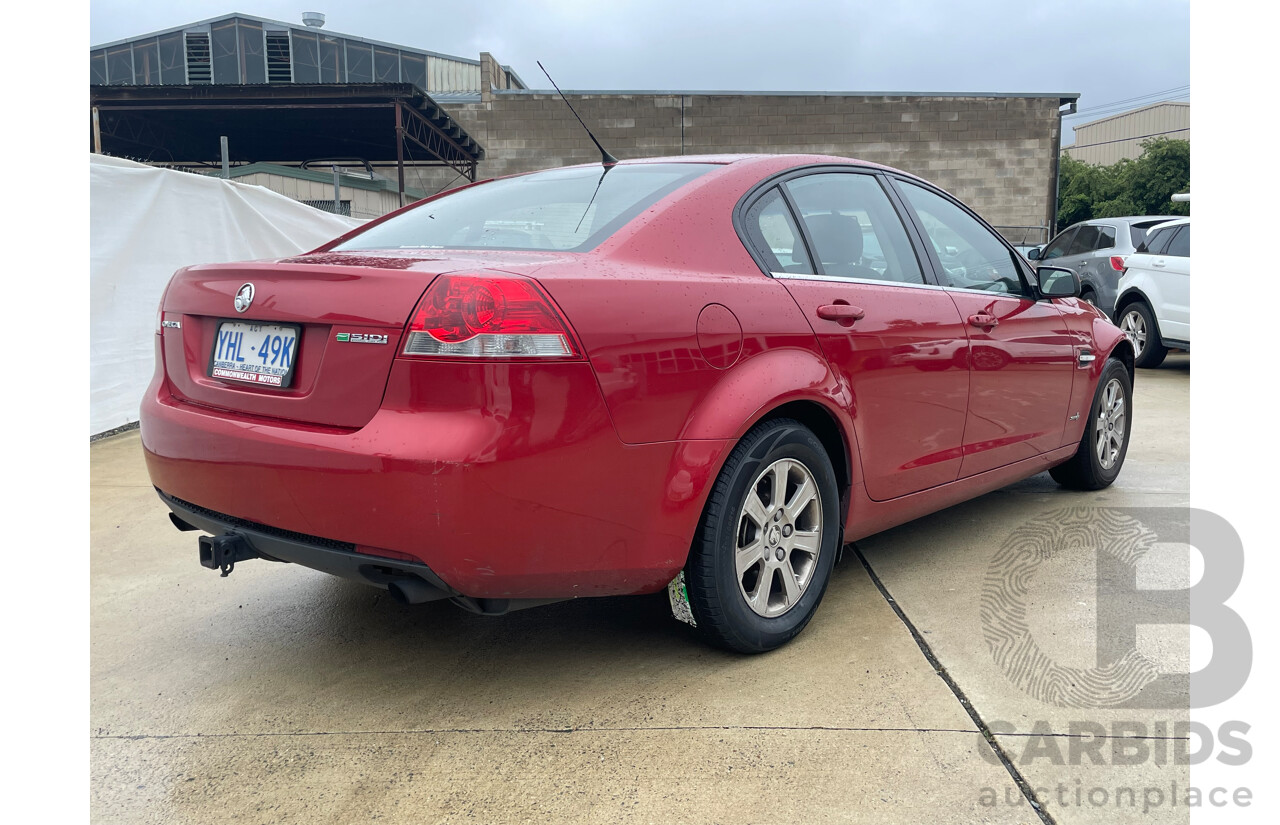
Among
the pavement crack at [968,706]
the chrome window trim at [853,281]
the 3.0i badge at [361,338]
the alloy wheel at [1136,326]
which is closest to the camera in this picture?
the pavement crack at [968,706]

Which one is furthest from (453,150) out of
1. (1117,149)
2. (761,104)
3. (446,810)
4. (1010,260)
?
(1117,149)

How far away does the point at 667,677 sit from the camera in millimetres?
2592

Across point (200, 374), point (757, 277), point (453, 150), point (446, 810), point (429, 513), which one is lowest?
point (446, 810)

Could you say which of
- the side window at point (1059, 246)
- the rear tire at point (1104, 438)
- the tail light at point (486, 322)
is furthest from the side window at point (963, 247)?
the side window at point (1059, 246)

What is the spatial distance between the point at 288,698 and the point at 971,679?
1854 millimetres

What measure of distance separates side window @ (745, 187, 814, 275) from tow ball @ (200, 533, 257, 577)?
1.61 meters

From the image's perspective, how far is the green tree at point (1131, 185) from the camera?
4938 cm

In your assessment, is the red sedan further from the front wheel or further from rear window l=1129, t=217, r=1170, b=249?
rear window l=1129, t=217, r=1170, b=249

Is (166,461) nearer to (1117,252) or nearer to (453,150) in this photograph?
(1117,252)

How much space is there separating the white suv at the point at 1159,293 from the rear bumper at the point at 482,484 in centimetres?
866

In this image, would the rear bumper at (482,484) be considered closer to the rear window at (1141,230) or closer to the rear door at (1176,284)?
the rear door at (1176,284)

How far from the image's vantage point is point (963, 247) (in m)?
3.74

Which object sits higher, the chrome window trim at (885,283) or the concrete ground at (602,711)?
the chrome window trim at (885,283)

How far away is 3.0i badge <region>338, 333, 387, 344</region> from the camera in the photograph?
212 centimetres
